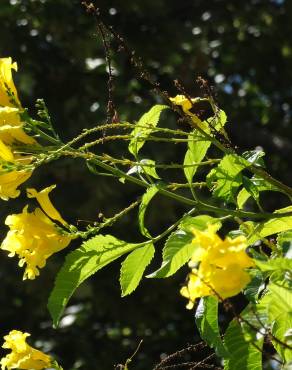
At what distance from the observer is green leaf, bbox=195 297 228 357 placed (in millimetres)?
930

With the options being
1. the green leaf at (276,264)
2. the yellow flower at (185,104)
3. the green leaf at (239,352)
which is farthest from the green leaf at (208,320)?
the yellow flower at (185,104)

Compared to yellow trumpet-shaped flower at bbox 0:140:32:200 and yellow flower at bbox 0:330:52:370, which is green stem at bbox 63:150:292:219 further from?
yellow flower at bbox 0:330:52:370

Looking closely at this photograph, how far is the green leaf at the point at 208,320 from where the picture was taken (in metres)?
0.93

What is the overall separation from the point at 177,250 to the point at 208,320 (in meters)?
0.09

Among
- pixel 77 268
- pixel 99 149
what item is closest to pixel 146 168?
pixel 77 268

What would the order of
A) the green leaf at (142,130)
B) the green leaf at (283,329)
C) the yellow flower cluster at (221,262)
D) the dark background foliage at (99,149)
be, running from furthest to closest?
the dark background foliage at (99,149) → the green leaf at (142,130) → the green leaf at (283,329) → the yellow flower cluster at (221,262)

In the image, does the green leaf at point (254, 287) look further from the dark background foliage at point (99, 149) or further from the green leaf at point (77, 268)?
the dark background foliage at point (99, 149)

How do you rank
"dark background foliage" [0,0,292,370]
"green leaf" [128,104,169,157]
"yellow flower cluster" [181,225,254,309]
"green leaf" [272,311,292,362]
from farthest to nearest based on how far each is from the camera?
"dark background foliage" [0,0,292,370] → "green leaf" [128,104,169,157] → "green leaf" [272,311,292,362] → "yellow flower cluster" [181,225,254,309]

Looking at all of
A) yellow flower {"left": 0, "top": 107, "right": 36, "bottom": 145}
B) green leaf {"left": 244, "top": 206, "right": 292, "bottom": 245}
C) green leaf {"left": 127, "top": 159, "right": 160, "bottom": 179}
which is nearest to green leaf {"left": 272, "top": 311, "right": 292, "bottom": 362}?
green leaf {"left": 244, "top": 206, "right": 292, "bottom": 245}

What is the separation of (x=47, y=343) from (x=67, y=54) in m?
1.28

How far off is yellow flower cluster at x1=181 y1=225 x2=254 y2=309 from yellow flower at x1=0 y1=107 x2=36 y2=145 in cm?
31

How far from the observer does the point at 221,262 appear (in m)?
0.77

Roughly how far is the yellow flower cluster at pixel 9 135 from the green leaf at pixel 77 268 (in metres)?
0.11

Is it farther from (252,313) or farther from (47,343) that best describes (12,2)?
(252,313)
